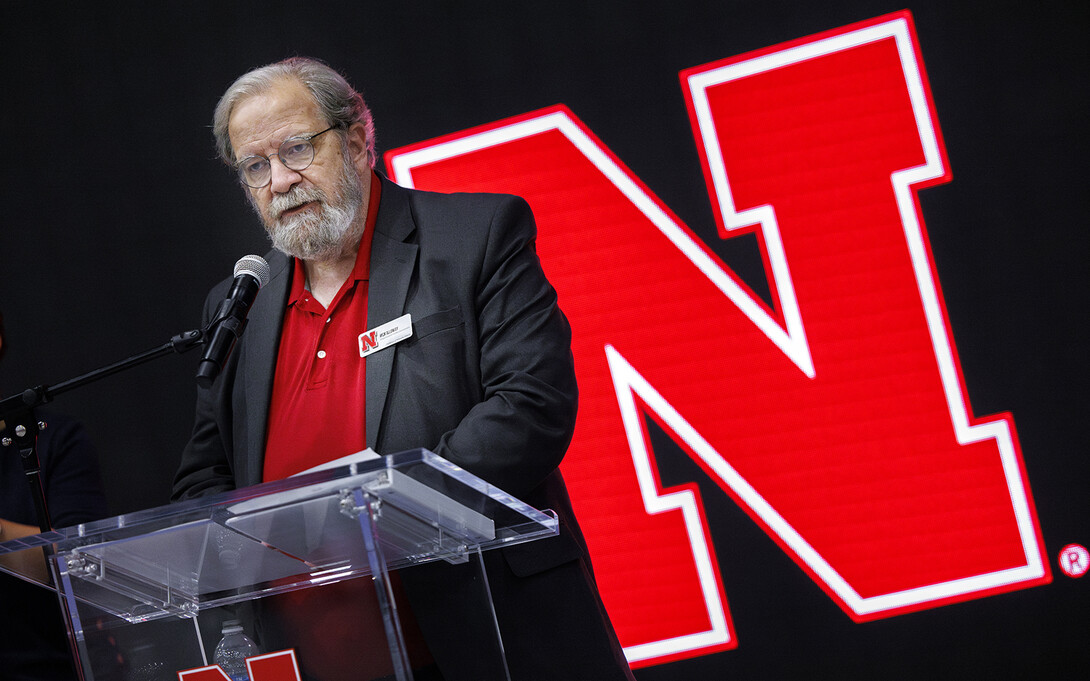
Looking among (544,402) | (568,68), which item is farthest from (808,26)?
(544,402)

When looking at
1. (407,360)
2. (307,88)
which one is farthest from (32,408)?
(307,88)

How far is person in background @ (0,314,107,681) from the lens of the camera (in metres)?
2.26

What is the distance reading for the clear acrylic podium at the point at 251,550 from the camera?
1.26 meters

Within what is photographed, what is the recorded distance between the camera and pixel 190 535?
4.36 feet

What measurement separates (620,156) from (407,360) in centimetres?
138

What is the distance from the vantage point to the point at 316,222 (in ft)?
6.84

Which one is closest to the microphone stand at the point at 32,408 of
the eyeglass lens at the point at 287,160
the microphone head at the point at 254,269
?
the microphone head at the point at 254,269

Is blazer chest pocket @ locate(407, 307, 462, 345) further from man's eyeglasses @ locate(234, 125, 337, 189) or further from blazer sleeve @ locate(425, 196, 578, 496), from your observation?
man's eyeglasses @ locate(234, 125, 337, 189)

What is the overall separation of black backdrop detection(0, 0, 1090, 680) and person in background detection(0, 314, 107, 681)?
2.78 feet

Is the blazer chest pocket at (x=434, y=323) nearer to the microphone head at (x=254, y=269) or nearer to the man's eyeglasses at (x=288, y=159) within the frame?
the microphone head at (x=254, y=269)

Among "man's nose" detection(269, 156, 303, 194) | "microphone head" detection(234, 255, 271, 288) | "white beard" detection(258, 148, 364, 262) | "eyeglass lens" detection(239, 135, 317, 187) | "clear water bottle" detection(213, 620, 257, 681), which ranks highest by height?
"eyeglass lens" detection(239, 135, 317, 187)

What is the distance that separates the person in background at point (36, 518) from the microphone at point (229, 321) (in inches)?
32.4

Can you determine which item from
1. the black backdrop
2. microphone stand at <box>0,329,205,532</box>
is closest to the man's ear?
microphone stand at <box>0,329,205,532</box>

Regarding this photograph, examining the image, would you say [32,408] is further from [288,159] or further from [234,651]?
[288,159]
